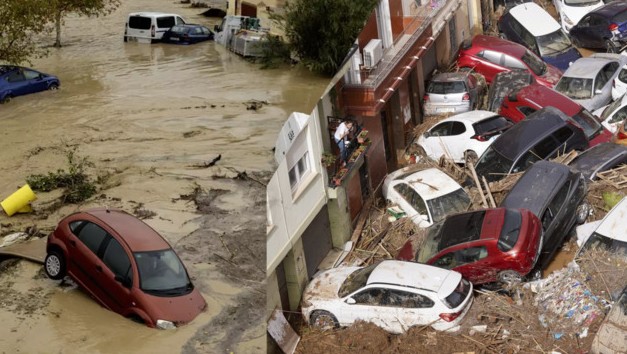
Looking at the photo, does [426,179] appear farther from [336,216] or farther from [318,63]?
[318,63]

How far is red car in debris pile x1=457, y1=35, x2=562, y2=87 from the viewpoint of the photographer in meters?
23.8

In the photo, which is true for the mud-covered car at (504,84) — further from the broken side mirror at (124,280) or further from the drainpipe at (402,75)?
the broken side mirror at (124,280)

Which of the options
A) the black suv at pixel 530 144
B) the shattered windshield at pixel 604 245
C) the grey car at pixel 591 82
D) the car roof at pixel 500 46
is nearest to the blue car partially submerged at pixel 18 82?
the car roof at pixel 500 46

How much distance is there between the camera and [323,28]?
104ft

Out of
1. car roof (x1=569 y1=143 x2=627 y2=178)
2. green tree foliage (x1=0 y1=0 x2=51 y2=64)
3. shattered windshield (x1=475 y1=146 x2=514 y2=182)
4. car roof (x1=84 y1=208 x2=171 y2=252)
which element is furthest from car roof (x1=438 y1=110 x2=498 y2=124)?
green tree foliage (x1=0 y1=0 x2=51 y2=64)

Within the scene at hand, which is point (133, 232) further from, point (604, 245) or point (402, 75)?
point (402, 75)

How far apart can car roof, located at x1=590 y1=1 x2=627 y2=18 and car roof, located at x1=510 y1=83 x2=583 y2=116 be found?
6374mm

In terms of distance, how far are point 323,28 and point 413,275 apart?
1918cm

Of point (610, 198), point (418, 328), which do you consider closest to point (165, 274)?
point (418, 328)

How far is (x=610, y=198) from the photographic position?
16.3m

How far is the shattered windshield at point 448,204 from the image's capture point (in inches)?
651

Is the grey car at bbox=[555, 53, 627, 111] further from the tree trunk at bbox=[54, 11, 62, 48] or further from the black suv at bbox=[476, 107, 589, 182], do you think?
the tree trunk at bbox=[54, 11, 62, 48]

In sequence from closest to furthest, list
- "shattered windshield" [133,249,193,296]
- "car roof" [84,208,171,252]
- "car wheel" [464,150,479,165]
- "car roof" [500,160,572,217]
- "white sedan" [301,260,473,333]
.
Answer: "white sedan" [301,260,473,333], "shattered windshield" [133,249,193,296], "car roof" [84,208,171,252], "car roof" [500,160,572,217], "car wheel" [464,150,479,165]

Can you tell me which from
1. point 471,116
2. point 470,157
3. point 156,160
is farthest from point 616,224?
point 156,160
